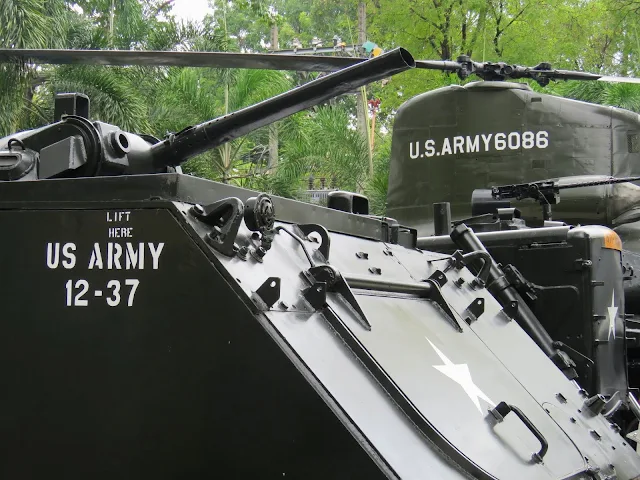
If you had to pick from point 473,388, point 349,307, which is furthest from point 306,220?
point 473,388

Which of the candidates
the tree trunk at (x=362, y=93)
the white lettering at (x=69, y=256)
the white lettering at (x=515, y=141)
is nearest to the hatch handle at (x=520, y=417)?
the white lettering at (x=69, y=256)

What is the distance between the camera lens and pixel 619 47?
28.3m

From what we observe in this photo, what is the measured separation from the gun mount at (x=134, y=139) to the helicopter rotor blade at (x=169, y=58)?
0.91m

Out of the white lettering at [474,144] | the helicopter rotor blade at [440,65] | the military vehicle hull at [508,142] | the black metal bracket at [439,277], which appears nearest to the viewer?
the black metal bracket at [439,277]

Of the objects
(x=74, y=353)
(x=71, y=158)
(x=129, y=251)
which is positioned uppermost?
(x=71, y=158)

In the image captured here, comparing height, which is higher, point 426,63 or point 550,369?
point 426,63

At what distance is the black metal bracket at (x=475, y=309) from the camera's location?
4.72 meters

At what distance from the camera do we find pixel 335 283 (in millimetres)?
3533

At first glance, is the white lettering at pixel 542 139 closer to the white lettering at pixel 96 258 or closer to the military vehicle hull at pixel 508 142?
the military vehicle hull at pixel 508 142

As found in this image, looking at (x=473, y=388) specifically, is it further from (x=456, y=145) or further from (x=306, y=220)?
(x=456, y=145)

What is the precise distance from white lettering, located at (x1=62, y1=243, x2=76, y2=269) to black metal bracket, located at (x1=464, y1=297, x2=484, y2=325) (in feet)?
7.07

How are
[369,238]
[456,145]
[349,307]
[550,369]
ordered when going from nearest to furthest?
[349,307] < [369,238] < [550,369] < [456,145]

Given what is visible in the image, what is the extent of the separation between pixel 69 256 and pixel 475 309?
2.24 metres

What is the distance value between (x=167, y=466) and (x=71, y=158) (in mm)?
1310
